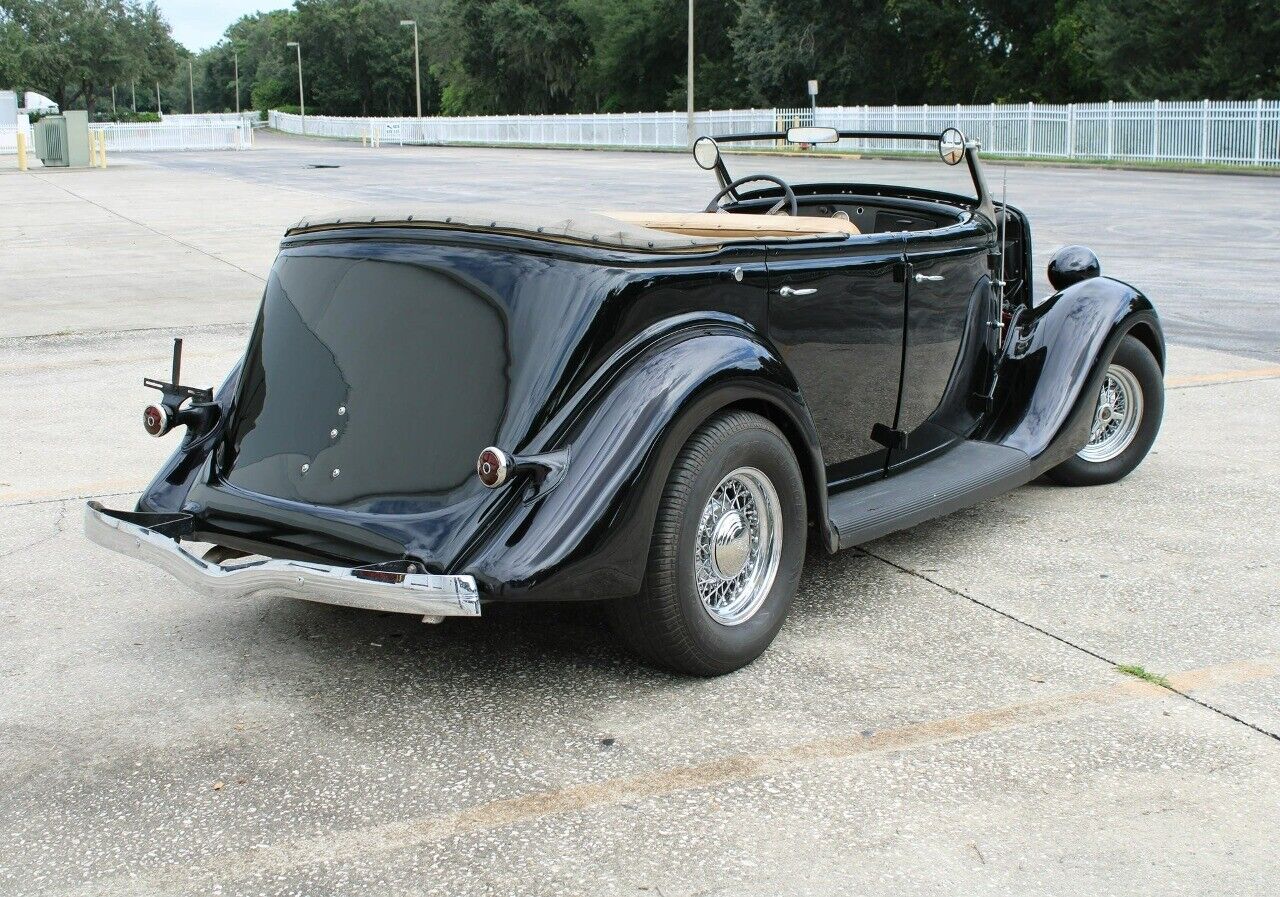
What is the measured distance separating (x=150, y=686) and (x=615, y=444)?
5.02ft

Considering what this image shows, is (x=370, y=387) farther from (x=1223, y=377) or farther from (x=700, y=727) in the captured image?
(x=1223, y=377)

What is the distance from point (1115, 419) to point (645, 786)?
11.5ft

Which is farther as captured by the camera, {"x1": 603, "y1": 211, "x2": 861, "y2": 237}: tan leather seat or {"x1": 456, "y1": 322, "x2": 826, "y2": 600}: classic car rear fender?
{"x1": 603, "y1": 211, "x2": 861, "y2": 237}: tan leather seat

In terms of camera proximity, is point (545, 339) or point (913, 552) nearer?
point (545, 339)

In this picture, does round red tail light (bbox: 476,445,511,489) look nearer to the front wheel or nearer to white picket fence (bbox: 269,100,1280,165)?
the front wheel

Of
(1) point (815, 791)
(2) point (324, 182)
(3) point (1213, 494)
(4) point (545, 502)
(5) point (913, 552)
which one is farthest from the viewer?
(2) point (324, 182)

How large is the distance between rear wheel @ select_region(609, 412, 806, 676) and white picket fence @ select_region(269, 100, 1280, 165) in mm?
15511

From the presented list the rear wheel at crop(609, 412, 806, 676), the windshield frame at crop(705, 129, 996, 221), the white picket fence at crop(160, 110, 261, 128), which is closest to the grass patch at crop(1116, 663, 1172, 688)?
the rear wheel at crop(609, 412, 806, 676)

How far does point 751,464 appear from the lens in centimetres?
387

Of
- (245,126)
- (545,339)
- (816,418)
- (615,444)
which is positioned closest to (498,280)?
(545,339)

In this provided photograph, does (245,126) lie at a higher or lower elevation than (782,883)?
higher

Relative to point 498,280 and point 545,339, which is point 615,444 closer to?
point 545,339

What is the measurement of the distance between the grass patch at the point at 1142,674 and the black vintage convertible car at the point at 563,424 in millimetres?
837

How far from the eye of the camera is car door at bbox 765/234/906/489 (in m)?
4.23
